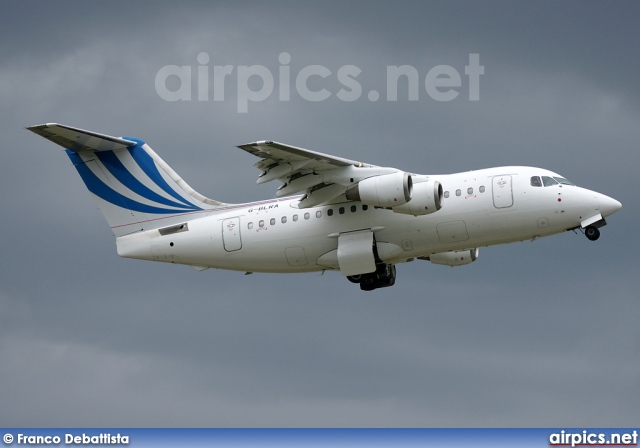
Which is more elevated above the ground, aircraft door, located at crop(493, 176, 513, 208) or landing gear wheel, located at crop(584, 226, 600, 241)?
aircraft door, located at crop(493, 176, 513, 208)

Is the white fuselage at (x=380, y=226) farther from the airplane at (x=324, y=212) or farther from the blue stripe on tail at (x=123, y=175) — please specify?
the blue stripe on tail at (x=123, y=175)

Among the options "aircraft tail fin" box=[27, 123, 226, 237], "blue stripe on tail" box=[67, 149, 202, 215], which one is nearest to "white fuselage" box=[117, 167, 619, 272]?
"aircraft tail fin" box=[27, 123, 226, 237]

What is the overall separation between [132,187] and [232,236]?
3.60m

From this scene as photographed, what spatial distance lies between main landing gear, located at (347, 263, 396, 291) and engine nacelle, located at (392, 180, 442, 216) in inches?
118

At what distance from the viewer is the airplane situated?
33.5m

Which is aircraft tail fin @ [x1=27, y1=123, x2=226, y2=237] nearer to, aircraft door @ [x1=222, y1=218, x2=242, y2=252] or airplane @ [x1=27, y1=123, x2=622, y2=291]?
airplane @ [x1=27, y1=123, x2=622, y2=291]

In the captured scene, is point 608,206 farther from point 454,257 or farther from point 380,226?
point 454,257

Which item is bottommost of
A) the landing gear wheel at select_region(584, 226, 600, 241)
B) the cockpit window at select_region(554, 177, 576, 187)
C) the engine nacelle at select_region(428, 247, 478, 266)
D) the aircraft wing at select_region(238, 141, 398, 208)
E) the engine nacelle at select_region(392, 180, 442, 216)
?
the engine nacelle at select_region(428, 247, 478, 266)

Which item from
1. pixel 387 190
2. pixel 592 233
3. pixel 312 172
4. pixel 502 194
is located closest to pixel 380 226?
pixel 387 190

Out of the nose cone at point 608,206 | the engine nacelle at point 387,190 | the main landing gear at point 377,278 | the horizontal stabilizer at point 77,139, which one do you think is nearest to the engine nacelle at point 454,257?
the main landing gear at point 377,278

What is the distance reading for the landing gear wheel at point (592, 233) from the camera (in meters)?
33.4

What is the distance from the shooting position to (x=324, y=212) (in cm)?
3541

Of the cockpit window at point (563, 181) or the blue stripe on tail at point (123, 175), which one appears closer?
the cockpit window at point (563, 181)

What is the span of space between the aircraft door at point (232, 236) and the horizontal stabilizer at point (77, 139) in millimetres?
3934
